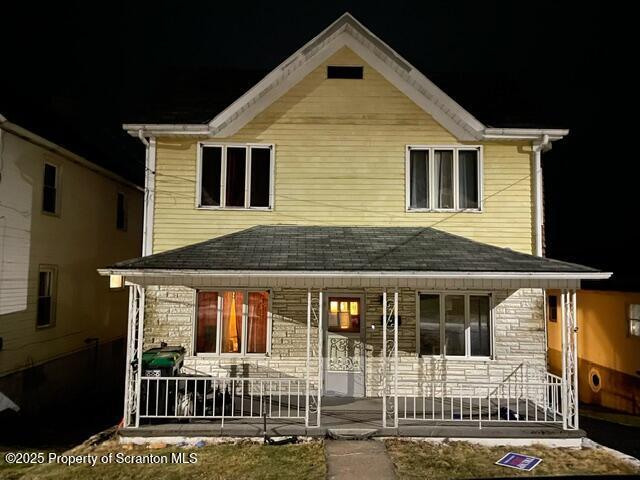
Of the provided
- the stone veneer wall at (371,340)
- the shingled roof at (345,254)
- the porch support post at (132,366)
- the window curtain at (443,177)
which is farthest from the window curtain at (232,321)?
the window curtain at (443,177)

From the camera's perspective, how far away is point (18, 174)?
36.9 feet

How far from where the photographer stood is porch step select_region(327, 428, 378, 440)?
8.43 meters

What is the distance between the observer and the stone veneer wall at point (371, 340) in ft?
35.1

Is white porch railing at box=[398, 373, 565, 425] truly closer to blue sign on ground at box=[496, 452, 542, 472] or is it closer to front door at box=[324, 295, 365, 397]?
blue sign on ground at box=[496, 452, 542, 472]

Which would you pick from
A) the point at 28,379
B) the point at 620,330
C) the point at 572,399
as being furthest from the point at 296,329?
the point at 620,330

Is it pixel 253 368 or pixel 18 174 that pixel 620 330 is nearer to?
pixel 253 368

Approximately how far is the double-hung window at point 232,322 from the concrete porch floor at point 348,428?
86.0 inches

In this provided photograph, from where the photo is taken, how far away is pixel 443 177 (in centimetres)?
1145

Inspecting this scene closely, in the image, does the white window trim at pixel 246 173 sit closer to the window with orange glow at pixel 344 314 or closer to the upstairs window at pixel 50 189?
the window with orange glow at pixel 344 314

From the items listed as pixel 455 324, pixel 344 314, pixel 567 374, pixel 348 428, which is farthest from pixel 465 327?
pixel 348 428

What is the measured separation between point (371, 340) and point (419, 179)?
13.5 ft

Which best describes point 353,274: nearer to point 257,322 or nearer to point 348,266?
point 348,266

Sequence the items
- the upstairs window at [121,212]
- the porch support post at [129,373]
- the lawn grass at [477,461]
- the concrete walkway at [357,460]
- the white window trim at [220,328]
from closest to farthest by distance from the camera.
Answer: the concrete walkway at [357,460]
the lawn grass at [477,461]
the porch support post at [129,373]
the white window trim at [220,328]
the upstairs window at [121,212]

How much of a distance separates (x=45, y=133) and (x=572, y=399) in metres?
13.9
